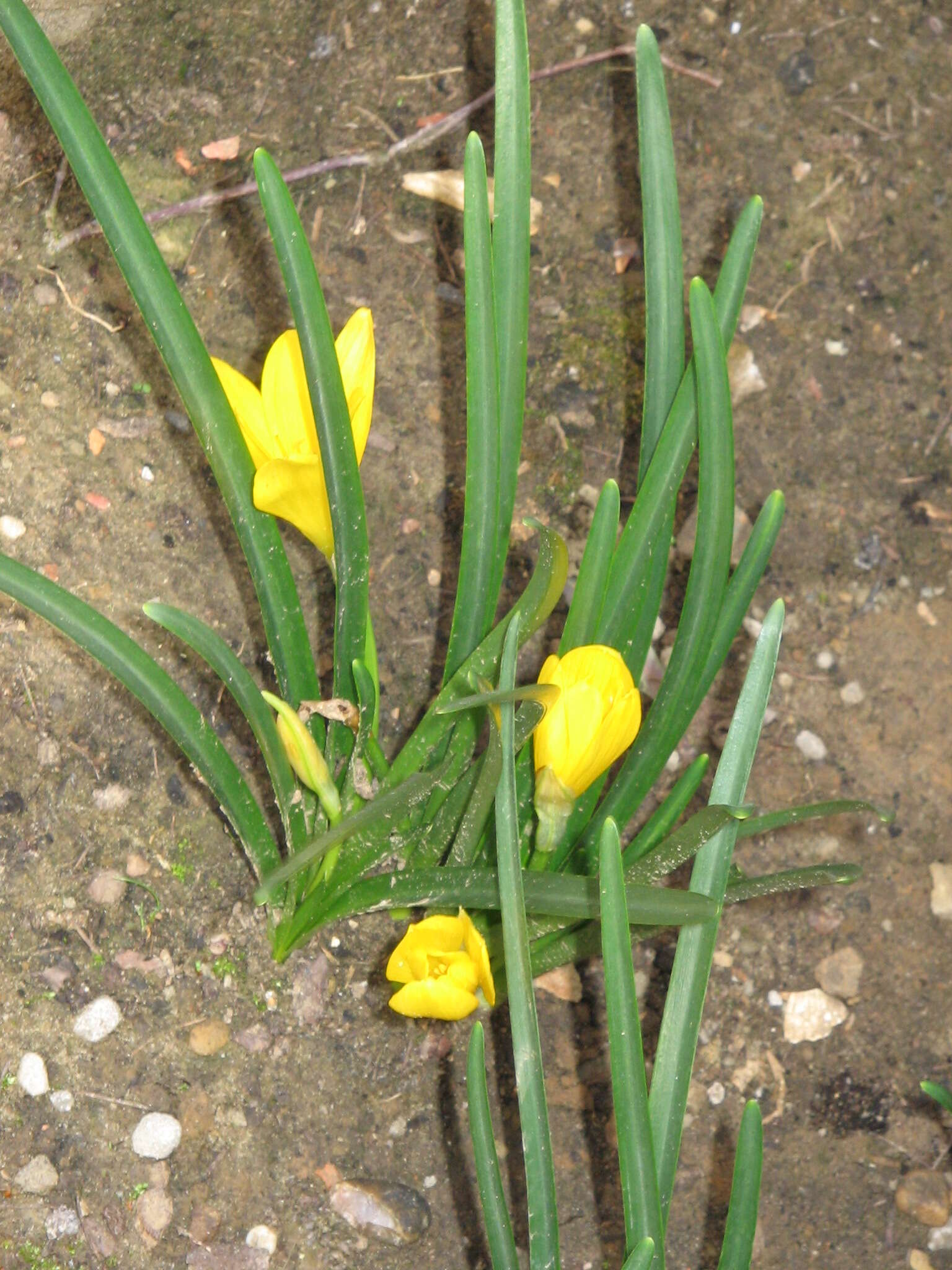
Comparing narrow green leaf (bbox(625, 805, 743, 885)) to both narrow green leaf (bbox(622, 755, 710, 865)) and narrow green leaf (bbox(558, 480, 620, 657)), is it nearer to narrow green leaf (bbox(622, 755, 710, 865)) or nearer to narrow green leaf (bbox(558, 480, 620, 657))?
narrow green leaf (bbox(622, 755, 710, 865))

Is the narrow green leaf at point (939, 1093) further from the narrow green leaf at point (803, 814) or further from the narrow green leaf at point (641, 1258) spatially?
the narrow green leaf at point (641, 1258)

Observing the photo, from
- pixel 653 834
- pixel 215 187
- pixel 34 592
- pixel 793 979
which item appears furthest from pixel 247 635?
pixel 793 979

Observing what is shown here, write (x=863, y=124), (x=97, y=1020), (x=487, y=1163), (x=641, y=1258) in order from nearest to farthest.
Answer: (x=641, y=1258), (x=487, y=1163), (x=97, y=1020), (x=863, y=124)

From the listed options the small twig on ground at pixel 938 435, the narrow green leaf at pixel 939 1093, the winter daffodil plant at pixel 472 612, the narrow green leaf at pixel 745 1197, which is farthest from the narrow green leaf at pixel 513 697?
the small twig on ground at pixel 938 435

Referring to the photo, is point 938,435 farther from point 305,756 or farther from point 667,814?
point 305,756

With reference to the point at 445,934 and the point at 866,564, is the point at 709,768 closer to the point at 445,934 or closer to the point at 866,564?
the point at 866,564

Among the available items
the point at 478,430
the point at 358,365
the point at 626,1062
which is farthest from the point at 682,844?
the point at 358,365

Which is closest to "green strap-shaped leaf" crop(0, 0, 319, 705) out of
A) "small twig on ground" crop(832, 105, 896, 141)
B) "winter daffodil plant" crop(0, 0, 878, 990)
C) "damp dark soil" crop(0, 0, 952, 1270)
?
"winter daffodil plant" crop(0, 0, 878, 990)
